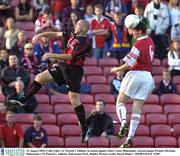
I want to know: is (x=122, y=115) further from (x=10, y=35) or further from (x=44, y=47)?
(x=10, y=35)

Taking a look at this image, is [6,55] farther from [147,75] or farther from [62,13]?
[147,75]

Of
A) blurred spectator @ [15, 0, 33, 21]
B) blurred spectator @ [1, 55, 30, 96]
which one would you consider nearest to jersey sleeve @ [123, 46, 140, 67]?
blurred spectator @ [1, 55, 30, 96]

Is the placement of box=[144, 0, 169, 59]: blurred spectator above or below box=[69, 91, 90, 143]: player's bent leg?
above

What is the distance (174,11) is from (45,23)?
130 inches

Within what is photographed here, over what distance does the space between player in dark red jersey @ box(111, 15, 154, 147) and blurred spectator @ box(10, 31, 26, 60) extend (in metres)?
5.27

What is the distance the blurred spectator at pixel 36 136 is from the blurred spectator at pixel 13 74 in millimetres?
1349

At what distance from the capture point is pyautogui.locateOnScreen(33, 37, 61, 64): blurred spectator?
2224 centimetres

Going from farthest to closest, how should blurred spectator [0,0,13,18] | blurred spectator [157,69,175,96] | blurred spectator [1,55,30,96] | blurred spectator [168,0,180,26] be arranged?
1. blurred spectator [168,0,180,26]
2. blurred spectator [0,0,13,18]
3. blurred spectator [157,69,175,96]
4. blurred spectator [1,55,30,96]

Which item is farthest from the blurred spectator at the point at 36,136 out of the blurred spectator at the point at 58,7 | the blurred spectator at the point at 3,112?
the blurred spectator at the point at 58,7

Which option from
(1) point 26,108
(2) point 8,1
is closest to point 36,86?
(1) point 26,108

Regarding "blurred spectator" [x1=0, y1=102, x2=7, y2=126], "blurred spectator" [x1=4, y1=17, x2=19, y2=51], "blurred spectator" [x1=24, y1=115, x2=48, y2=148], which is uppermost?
"blurred spectator" [x1=4, y1=17, x2=19, y2=51]

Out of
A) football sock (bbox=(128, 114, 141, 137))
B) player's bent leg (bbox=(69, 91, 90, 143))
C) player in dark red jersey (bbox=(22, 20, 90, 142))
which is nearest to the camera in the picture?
football sock (bbox=(128, 114, 141, 137))

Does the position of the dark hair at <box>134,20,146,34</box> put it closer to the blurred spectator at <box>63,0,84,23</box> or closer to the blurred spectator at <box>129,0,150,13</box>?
the blurred spectator at <box>63,0,84,23</box>

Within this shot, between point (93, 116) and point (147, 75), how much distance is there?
347 centimetres
